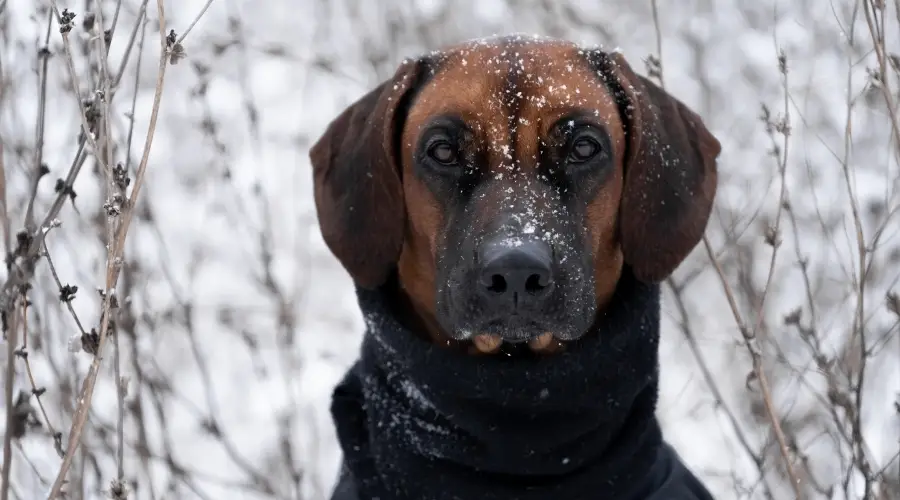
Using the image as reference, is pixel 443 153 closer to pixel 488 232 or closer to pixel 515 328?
pixel 488 232

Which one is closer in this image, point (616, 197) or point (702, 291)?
point (616, 197)

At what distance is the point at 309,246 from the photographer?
7359 mm

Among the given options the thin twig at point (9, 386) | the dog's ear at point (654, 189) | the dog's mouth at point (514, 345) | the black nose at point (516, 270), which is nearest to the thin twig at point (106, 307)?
the thin twig at point (9, 386)

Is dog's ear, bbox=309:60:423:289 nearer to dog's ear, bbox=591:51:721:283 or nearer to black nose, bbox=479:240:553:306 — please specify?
black nose, bbox=479:240:553:306

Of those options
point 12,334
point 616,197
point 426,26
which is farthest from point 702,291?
point 12,334

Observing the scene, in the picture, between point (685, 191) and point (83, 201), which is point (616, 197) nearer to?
point (685, 191)

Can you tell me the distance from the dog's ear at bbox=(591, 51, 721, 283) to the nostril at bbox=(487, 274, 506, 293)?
1.70ft

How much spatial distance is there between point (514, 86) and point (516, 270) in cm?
62

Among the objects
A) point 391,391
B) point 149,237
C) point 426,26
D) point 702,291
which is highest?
point 426,26

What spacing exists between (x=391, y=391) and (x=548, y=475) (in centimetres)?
49

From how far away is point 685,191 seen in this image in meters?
3.02

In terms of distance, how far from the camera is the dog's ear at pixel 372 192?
304 centimetres

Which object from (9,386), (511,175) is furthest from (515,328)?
(9,386)

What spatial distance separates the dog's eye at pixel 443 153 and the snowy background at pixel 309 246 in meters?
1.18
